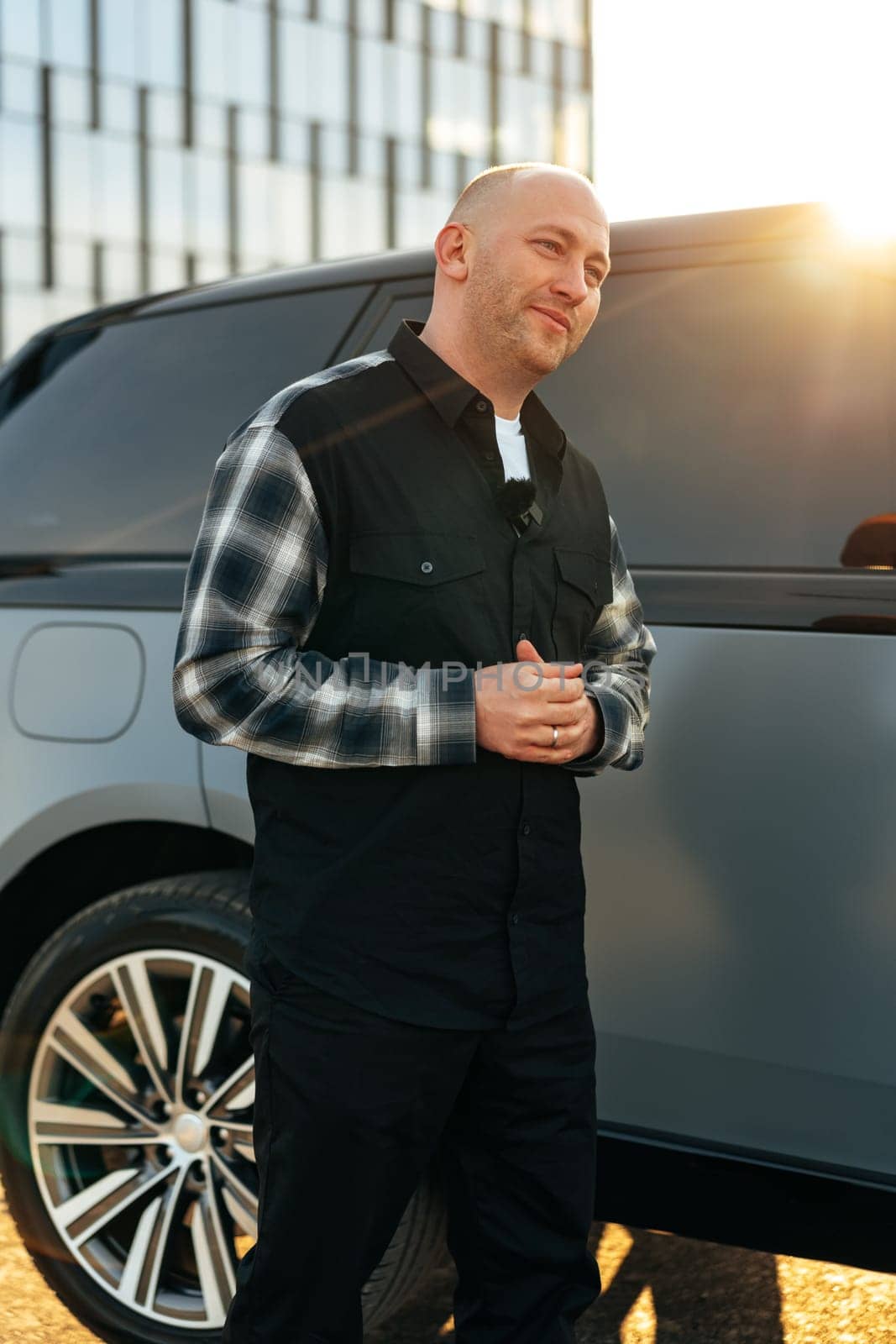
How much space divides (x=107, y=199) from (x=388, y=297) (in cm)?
3172

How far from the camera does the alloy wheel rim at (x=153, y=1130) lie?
2352 mm

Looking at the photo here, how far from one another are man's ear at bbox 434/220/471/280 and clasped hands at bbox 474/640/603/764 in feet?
1.54

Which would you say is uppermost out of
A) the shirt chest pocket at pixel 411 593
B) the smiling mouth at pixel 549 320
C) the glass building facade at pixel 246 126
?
the glass building facade at pixel 246 126

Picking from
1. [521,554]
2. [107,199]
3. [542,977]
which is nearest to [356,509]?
[521,554]

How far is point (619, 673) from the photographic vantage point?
1937mm

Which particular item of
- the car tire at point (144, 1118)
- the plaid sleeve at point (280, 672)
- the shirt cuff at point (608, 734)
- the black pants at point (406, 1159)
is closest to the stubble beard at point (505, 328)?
the plaid sleeve at point (280, 672)

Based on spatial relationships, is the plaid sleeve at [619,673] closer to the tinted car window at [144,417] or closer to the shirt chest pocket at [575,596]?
the shirt chest pocket at [575,596]

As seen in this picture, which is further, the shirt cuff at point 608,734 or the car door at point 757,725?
the car door at point 757,725

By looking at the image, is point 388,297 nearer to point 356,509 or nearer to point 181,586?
point 181,586

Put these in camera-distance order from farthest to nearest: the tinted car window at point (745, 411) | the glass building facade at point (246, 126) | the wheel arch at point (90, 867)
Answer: the glass building facade at point (246, 126)
the wheel arch at point (90, 867)
the tinted car window at point (745, 411)

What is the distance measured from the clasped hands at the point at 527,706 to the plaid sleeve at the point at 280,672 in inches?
0.7

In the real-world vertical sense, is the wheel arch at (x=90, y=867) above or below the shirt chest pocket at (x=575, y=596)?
below

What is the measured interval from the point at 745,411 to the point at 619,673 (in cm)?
53

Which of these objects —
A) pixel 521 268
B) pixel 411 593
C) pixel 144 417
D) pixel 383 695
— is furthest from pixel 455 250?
pixel 144 417
